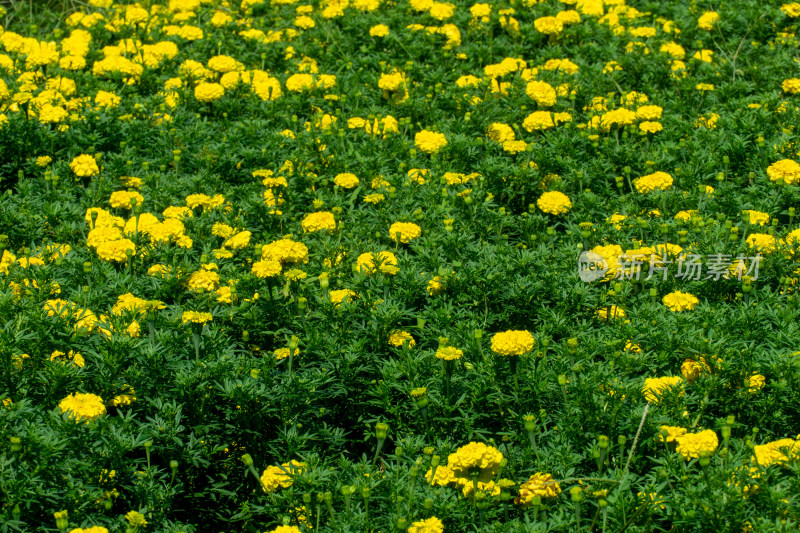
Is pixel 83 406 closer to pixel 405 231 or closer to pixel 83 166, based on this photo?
pixel 405 231

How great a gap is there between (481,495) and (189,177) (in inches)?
115

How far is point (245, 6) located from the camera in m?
7.11

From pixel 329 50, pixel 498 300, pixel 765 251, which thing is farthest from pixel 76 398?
pixel 329 50

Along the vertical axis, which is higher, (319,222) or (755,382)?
(319,222)

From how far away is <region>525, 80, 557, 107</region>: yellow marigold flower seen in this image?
5586mm

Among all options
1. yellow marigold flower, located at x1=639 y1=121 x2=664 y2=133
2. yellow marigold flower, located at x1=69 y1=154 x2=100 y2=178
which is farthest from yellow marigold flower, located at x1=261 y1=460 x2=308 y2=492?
yellow marigold flower, located at x1=639 y1=121 x2=664 y2=133

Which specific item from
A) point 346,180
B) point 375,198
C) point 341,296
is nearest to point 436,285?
point 341,296

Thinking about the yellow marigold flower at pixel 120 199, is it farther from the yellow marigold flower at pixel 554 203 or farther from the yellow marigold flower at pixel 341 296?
the yellow marigold flower at pixel 554 203

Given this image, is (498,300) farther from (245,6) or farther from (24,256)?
(245,6)

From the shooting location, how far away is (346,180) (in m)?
4.93

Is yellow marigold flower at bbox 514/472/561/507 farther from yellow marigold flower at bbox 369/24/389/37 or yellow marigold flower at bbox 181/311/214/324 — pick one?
yellow marigold flower at bbox 369/24/389/37

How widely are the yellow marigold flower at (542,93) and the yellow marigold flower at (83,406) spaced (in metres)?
3.50

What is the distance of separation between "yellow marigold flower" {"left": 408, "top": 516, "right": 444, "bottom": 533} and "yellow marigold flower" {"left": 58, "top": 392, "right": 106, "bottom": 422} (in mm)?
1188

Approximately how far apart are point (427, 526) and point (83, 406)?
1298mm
